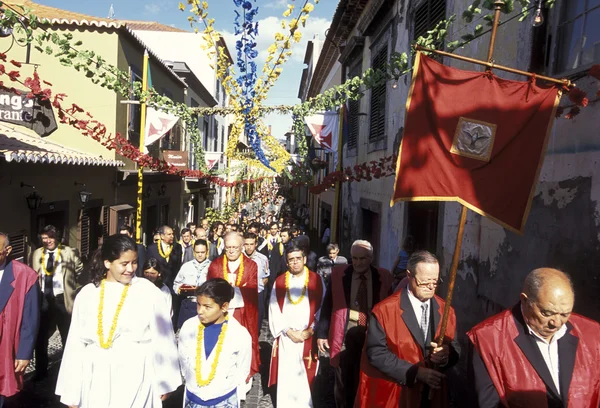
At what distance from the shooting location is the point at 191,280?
6.46 metres

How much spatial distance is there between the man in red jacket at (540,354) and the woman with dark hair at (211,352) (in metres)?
1.68

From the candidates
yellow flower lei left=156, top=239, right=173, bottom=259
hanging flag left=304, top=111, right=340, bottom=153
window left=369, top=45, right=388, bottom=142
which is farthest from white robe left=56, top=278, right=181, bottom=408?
window left=369, top=45, right=388, bottom=142

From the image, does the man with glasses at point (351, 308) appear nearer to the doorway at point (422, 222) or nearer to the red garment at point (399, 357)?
the red garment at point (399, 357)

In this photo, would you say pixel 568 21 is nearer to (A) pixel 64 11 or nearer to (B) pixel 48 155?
(B) pixel 48 155

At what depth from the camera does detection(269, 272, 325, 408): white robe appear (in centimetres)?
525

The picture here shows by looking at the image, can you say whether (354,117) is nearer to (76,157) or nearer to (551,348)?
(76,157)

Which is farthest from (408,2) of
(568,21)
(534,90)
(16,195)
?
(16,195)

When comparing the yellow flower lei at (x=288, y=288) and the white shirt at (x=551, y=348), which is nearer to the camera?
the white shirt at (x=551, y=348)

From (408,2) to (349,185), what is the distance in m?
6.33

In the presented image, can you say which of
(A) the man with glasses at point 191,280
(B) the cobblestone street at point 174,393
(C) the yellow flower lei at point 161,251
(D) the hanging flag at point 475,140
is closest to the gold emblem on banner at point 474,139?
(D) the hanging flag at point 475,140

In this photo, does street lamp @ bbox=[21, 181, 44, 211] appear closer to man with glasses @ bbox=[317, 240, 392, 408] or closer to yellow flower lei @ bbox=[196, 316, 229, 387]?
man with glasses @ bbox=[317, 240, 392, 408]

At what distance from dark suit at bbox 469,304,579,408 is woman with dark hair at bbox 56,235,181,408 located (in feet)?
7.01

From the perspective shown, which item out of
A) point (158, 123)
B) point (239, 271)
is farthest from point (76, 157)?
point (239, 271)

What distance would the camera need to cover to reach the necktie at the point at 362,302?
15.5ft
